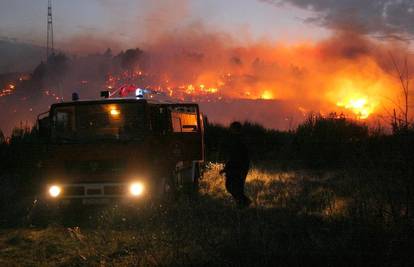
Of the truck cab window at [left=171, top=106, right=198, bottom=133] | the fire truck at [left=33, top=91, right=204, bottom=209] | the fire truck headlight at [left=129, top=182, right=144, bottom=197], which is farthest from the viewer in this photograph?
the truck cab window at [left=171, top=106, right=198, bottom=133]

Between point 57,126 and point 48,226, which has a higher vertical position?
point 57,126

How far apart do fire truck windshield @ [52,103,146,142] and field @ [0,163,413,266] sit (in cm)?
152

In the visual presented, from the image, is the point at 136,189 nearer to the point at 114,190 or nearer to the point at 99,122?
the point at 114,190

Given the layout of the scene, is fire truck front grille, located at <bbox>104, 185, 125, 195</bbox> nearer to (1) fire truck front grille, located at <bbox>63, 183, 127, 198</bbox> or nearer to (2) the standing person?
(1) fire truck front grille, located at <bbox>63, 183, 127, 198</bbox>

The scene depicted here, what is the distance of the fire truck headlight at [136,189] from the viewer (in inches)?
384

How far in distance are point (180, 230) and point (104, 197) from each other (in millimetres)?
2823

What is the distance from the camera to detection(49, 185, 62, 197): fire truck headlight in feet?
33.0

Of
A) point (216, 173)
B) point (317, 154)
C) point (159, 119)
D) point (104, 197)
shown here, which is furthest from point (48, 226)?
point (317, 154)

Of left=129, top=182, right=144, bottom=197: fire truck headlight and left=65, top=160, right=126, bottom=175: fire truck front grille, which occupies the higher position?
left=65, top=160, right=126, bottom=175: fire truck front grille

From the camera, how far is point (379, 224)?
6.81m

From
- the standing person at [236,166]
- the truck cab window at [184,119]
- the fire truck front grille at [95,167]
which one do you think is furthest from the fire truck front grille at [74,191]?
the standing person at [236,166]

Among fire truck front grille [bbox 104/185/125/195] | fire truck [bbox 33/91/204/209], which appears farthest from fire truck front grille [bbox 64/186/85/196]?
fire truck front grille [bbox 104/185/125/195]

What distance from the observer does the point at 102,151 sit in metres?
9.96

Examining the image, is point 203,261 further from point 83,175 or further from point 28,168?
point 28,168
